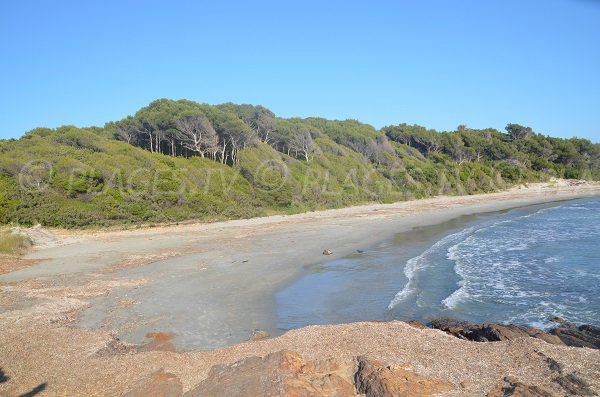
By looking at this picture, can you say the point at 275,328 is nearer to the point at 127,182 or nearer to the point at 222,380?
the point at 222,380

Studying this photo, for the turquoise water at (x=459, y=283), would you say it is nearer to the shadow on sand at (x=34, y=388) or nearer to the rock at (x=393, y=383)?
the rock at (x=393, y=383)

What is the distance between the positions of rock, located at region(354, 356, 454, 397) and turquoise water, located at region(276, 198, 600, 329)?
3584mm

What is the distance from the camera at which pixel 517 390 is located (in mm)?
5551

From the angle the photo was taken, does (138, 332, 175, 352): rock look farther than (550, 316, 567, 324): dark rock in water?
No

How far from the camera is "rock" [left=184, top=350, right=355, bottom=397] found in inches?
232

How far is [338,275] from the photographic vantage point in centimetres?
1470

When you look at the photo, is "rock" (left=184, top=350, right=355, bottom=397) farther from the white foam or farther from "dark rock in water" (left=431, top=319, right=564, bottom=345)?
the white foam

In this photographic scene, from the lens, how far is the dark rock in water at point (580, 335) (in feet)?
25.2

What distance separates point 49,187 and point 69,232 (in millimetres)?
3713

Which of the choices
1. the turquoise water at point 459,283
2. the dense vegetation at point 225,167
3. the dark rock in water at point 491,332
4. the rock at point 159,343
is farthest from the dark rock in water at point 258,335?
the dense vegetation at point 225,167

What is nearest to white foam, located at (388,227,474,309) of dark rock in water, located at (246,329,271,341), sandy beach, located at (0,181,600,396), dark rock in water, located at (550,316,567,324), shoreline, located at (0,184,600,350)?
shoreline, located at (0,184,600,350)

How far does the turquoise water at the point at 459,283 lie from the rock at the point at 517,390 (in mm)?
A: 4162

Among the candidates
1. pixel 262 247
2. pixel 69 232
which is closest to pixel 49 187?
pixel 69 232

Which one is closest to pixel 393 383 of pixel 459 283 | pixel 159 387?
pixel 159 387
